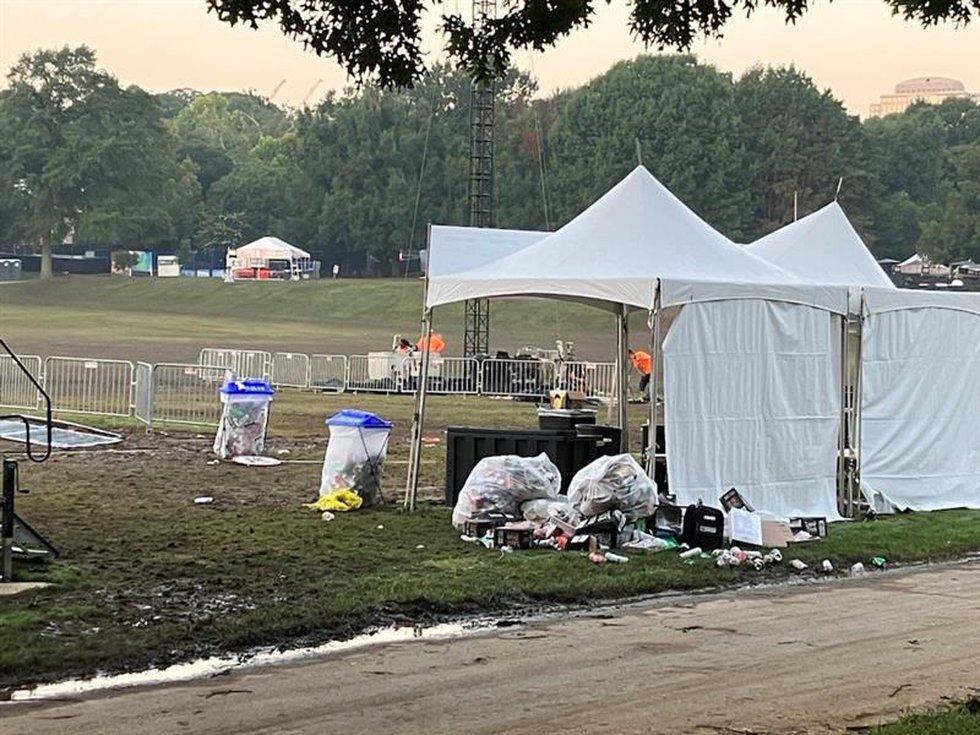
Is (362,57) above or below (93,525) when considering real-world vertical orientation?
above

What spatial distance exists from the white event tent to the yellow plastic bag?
565mm

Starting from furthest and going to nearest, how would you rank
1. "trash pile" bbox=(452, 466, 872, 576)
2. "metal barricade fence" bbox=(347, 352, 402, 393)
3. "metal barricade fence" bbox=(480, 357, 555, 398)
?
1. "metal barricade fence" bbox=(347, 352, 402, 393)
2. "metal barricade fence" bbox=(480, 357, 555, 398)
3. "trash pile" bbox=(452, 466, 872, 576)

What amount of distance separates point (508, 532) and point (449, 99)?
84.6 m

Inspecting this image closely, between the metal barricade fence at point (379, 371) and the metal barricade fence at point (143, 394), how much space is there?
11.6 m

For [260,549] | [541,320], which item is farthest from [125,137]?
[260,549]

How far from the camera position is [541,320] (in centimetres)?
6969

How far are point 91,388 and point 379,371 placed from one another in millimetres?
10817

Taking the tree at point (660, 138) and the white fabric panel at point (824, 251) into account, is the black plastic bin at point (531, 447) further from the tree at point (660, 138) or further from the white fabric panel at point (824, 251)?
the tree at point (660, 138)

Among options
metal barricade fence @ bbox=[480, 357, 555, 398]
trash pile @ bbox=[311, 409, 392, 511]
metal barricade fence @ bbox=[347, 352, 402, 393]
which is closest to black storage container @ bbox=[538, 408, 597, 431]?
trash pile @ bbox=[311, 409, 392, 511]

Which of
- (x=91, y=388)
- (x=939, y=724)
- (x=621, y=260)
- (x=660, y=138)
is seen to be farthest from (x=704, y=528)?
(x=660, y=138)

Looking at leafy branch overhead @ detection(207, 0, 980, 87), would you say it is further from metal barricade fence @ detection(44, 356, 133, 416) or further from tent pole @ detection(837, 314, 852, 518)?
metal barricade fence @ detection(44, 356, 133, 416)

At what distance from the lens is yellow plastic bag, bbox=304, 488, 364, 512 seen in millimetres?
15328

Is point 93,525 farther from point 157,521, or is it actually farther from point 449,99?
point 449,99

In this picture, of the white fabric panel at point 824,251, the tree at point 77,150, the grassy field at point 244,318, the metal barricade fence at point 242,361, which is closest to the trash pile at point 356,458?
the white fabric panel at point 824,251
